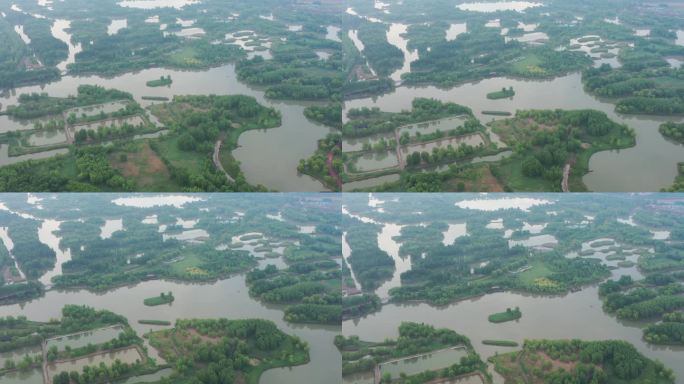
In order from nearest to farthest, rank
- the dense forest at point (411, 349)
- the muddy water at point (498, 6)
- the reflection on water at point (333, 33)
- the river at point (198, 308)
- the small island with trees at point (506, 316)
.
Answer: the dense forest at point (411, 349) → the river at point (198, 308) → the small island with trees at point (506, 316) → the reflection on water at point (333, 33) → the muddy water at point (498, 6)

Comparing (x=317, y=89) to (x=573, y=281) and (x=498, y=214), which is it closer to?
(x=498, y=214)

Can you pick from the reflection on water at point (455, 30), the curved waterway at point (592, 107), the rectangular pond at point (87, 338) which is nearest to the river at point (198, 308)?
the rectangular pond at point (87, 338)

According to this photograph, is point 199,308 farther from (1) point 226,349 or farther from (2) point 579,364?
(2) point 579,364

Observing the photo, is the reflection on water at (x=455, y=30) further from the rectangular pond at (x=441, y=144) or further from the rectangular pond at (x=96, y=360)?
the rectangular pond at (x=96, y=360)

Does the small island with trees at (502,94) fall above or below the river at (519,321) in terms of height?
above

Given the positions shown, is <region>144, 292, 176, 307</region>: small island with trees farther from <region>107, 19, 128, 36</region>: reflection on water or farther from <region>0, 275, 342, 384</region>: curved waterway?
<region>107, 19, 128, 36</region>: reflection on water
